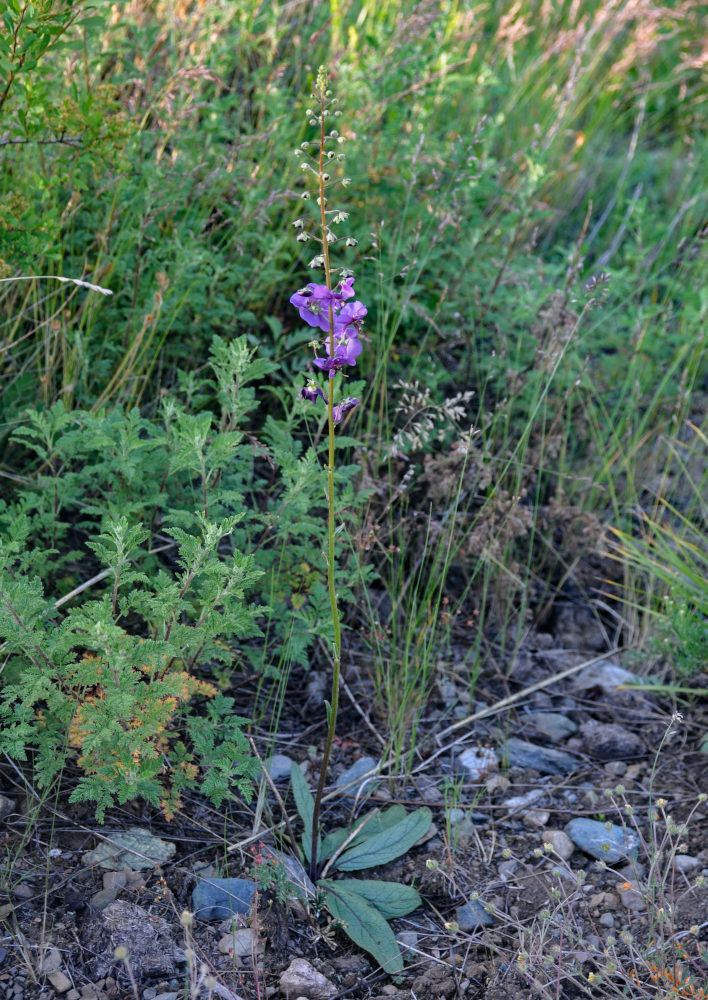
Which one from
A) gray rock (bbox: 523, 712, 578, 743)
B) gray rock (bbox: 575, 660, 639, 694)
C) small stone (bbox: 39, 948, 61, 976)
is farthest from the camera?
gray rock (bbox: 575, 660, 639, 694)

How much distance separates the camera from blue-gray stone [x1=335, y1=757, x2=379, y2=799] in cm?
238

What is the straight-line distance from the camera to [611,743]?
2.64m

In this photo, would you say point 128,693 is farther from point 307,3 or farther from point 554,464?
point 307,3

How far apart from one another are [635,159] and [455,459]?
3.02m

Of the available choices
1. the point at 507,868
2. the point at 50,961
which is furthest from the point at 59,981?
the point at 507,868

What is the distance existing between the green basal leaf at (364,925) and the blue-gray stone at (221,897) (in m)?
0.18

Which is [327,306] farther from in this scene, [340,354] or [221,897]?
[221,897]

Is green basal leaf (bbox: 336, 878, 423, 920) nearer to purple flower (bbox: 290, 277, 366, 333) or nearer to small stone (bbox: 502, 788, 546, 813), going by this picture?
small stone (bbox: 502, 788, 546, 813)

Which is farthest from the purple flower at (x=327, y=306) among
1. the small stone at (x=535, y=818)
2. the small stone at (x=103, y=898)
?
the small stone at (x=535, y=818)

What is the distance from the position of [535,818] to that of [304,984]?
0.80m

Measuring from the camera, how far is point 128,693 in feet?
6.02

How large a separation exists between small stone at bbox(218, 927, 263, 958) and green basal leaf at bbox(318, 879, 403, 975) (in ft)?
0.60

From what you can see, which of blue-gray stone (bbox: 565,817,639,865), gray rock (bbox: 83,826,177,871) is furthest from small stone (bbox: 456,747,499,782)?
gray rock (bbox: 83,826,177,871)

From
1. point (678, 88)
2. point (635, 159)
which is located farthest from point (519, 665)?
point (678, 88)
